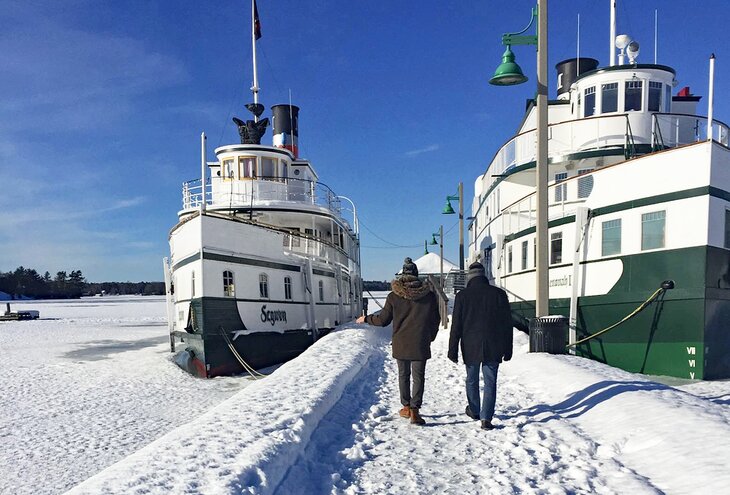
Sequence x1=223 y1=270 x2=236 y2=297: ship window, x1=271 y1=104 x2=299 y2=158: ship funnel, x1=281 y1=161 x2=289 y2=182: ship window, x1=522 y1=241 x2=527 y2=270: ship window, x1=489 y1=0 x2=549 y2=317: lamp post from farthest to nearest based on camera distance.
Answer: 1. x1=271 y1=104 x2=299 y2=158: ship funnel
2. x1=281 y1=161 x2=289 y2=182: ship window
3. x1=522 y1=241 x2=527 y2=270: ship window
4. x1=223 y1=270 x2=236 y2=297: ship window
5. x1=489 y1=0 x2=549 y2=317: lamp post

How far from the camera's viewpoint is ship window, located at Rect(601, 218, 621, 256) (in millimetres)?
11344

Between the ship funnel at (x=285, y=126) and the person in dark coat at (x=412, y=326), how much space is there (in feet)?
65.4

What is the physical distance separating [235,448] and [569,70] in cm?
2111

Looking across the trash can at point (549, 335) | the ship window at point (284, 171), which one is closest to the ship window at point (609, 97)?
the trash can at point (549, 335)

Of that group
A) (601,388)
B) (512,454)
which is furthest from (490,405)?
(601,388)

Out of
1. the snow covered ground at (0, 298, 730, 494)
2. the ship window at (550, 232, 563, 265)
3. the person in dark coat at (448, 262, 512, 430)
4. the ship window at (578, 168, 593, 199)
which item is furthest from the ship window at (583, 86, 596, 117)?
the person in dark coat at (448, 262, 512, 430)

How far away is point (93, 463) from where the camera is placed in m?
7.55

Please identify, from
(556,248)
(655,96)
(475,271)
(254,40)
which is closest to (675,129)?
(655,96)

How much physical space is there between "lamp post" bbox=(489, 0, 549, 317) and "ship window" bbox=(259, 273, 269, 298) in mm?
7822

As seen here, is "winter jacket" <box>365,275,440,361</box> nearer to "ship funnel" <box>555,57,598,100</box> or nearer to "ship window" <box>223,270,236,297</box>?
"ship window" <box>223,270,236,297</box>

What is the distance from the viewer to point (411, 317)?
17.3 ft

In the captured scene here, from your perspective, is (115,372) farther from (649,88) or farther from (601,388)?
(649,88)

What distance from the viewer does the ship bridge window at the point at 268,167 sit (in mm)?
18958

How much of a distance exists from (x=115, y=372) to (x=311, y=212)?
8.74 metres
